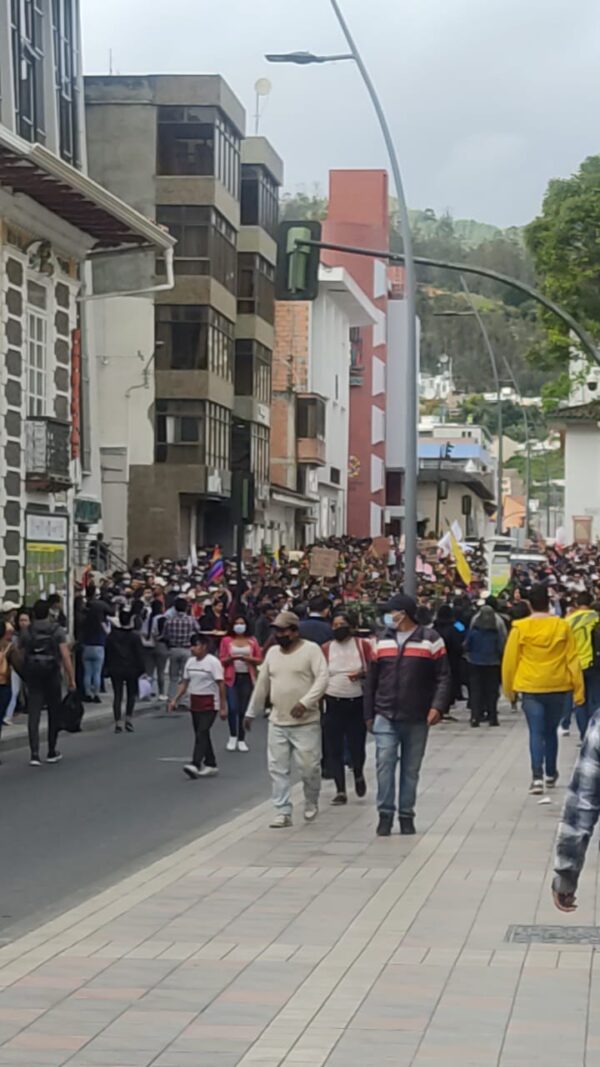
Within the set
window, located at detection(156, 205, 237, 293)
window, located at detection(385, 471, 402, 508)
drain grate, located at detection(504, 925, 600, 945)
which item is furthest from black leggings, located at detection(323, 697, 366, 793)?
window, located at detection(385, 471, 402, 508)

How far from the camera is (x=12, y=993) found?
315 inches

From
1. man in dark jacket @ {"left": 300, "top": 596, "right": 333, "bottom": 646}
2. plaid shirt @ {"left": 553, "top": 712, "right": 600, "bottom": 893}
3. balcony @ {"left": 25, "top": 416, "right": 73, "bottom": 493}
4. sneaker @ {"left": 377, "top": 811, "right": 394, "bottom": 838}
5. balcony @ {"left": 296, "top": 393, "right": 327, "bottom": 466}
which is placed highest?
balcony @ {"left": 296, "top": 393, "right": 327, "bottom": 466}

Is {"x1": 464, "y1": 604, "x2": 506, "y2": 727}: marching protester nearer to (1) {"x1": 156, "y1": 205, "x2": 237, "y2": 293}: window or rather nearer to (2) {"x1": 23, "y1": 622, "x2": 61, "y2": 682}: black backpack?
(2) {"x1": 23, "y1": 622, "x2": 61, "y2": 682}: black backpack

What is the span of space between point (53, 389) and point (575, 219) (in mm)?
11434

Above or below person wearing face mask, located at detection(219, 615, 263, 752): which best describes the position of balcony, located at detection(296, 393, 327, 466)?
above

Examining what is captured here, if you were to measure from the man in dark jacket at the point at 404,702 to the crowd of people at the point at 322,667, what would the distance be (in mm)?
10

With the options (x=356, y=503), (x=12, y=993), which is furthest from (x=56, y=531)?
(x=356, y=503)

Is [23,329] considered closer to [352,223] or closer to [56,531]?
[56,531]

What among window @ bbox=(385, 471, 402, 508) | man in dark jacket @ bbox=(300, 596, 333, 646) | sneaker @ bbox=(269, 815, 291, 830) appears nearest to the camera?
sneaker @ bbox=(269, 815, 291, 830)

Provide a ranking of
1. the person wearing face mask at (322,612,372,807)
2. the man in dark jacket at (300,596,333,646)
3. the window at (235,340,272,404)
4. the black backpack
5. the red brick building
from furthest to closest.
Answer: the red brick building, the window at (235,340,272,404), the black backpack, the man in dark jacket at (300,596,333,646), the person wearing face mask at (322,612,372,807)

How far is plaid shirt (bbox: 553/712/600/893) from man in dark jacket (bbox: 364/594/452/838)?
735cm

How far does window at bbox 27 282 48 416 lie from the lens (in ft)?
98.5

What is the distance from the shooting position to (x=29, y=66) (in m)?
33.3

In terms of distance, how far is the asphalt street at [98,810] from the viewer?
1180 cm
